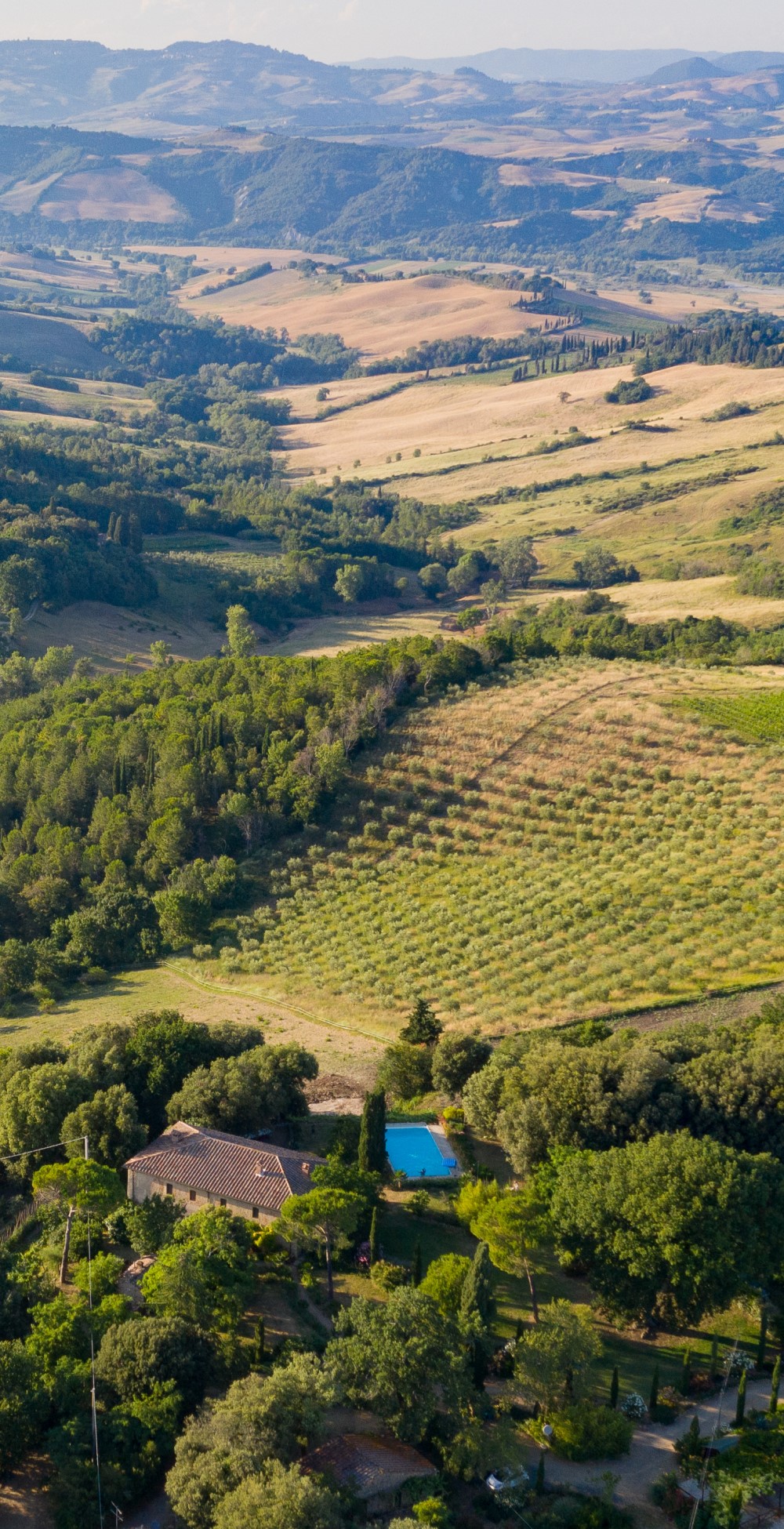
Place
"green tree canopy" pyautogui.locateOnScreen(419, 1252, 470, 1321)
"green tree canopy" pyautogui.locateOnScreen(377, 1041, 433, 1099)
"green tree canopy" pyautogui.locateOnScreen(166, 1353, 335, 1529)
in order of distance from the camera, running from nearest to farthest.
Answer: "green tree canopy" pyautogui.locateOnScreen(166, 1353, 335, 1529) → "green tree canopy" pyautogui.locateOnScreen(419, 1252, 470, 1321) → "green tree canopy" pyautogui.locateOnScreen(377, 1041, 433, 1099)

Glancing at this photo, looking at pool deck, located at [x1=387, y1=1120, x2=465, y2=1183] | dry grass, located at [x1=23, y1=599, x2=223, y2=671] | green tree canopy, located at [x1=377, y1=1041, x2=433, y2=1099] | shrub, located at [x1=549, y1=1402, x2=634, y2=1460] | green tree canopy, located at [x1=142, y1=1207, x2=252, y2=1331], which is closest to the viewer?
shrub, located at [x1=549, y1=1402, x2=634, y2=1460]

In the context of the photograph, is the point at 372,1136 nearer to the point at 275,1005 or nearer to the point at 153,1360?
the point at 153,1360

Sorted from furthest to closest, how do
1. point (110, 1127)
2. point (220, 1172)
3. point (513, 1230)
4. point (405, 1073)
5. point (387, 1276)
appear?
point (405, 1073) → point (110, 1127) → point (220, 1172) → point (387, 1276) → point (513, 1230)

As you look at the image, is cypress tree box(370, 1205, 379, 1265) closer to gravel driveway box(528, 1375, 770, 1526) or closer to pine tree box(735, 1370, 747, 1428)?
gravel driveway box(528, 1375, 770, 1526)

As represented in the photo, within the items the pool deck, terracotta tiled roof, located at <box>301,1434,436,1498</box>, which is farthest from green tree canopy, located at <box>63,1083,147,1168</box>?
terracotta tiled roof, located at <box>301,1434,436,1498</box>

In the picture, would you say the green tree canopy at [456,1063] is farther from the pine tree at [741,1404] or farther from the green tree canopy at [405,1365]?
the pine tree at [741,1404]

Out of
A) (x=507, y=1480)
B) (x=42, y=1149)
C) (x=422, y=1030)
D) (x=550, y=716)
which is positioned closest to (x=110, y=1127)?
(x=42, y=1149)

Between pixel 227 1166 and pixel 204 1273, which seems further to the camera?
pixel 227 1166
